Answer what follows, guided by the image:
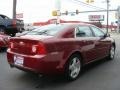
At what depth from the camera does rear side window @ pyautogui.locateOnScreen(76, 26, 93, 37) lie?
669 centimetres

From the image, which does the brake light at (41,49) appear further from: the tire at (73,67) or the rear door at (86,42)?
the rear door at (86,42)

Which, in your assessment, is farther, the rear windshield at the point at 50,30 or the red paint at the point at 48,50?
the rear windshield at the point at 50,30

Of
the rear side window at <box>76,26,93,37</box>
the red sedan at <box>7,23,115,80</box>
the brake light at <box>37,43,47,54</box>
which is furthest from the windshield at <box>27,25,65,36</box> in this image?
the brake light at <box>37,43,47,54</box>

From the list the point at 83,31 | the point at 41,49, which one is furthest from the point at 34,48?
the point at 83,31

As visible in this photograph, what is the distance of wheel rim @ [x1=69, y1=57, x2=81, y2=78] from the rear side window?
2.35ft

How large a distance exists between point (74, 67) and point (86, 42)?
888mm

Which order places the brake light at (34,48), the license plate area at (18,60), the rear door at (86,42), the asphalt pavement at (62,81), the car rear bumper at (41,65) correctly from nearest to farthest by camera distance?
the car rear bumper at (41,65) → the brake light at (34,48) → the asphalt pavement at (62,81) → the license plate area at (18,60) → the rear door at (86,42)

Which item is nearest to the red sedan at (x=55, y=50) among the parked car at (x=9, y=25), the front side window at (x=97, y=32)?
the front side window at (x=97, y=32)

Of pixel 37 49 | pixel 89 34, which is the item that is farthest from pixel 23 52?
pixel 89 34

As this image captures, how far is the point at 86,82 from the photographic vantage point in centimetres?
609

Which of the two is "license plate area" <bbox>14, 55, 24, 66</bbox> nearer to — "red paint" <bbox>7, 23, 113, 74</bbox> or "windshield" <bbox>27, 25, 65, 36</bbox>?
"red paint" <bbox>7, 23, 113, 74</bbox>

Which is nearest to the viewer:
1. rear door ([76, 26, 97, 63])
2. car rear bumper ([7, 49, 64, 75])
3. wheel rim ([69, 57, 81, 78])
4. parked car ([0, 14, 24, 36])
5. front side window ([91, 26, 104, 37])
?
car rear bumper ([7, 49, 64, 75])

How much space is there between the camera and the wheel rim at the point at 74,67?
20.3 ft

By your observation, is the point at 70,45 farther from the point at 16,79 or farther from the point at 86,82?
the point at 16,79
